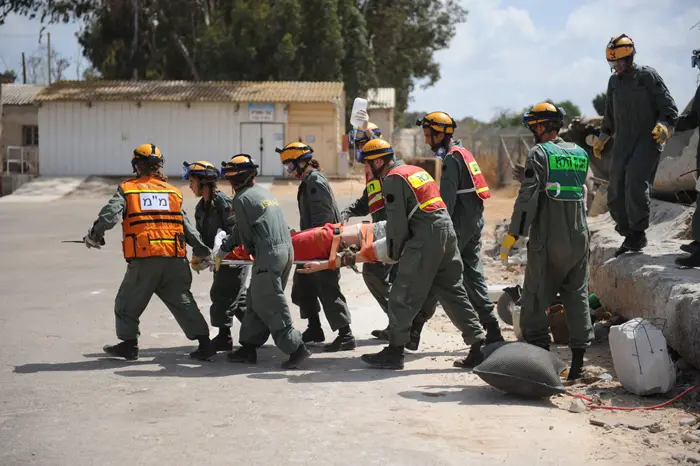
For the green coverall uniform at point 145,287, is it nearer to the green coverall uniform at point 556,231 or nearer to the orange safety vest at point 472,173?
the orange safety vest at point 472,173

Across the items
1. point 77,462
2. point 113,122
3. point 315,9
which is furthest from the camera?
point 315,9

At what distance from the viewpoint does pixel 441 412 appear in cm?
635

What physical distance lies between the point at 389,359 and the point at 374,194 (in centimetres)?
196

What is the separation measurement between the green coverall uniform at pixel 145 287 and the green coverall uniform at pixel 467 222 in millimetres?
Answer: 2481

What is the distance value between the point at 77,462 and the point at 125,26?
41.5 m

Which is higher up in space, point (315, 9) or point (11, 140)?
point (315, 9)

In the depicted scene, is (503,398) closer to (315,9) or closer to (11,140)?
(315,9)

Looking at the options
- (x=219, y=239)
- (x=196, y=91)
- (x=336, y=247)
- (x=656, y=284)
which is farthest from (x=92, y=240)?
(x=196, y=91)

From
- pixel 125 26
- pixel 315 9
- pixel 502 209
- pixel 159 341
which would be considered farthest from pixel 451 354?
pixel 125 26

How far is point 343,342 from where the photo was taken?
8.75 m

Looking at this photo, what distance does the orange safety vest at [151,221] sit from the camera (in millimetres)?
7953

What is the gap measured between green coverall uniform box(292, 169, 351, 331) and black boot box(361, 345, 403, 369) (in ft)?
3.13

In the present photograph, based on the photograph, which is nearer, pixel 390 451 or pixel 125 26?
pixel 390 451

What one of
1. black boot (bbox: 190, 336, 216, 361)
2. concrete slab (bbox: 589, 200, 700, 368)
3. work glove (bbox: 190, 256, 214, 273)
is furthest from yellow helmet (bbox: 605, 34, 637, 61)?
black boot (bbox: 190, 336, 216, 361)
